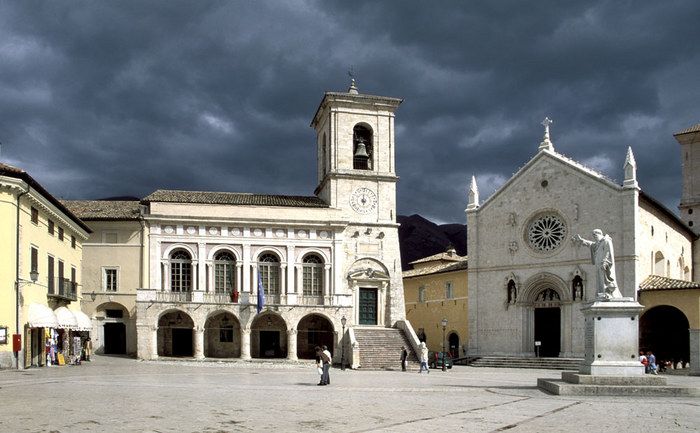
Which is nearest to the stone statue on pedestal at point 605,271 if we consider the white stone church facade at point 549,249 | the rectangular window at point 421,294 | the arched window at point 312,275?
the white stone church facade at point 549,249

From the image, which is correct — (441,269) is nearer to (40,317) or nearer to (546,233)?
(546,233)

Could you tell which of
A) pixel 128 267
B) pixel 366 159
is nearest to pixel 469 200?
pixel 366 159

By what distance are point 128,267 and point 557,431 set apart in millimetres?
33906

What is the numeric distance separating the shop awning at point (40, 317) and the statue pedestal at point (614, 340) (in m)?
21.3

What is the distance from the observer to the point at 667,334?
144 feet

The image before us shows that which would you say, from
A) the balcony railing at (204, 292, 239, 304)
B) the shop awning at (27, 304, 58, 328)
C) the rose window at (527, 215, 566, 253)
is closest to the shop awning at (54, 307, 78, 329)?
the shop awning at (27, 304, 58, 328)

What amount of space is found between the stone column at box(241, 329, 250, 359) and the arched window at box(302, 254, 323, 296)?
168 inches

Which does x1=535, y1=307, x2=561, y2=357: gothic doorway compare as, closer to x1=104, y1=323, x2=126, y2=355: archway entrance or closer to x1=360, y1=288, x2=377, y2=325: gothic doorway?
x1=360, y1=288, x2=377, y2=325: gothic doorway

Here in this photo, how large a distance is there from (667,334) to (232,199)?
26718 mm

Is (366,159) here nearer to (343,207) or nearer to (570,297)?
(343,207)

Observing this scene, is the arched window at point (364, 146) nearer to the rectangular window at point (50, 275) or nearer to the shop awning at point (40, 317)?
the rectangular window at point (50, 275)

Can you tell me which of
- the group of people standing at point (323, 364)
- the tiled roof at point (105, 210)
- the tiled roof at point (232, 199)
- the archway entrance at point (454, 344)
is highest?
the tiled roof at point (232, 199)

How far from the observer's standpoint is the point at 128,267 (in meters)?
42.9

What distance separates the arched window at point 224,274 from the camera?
43.1 meters
